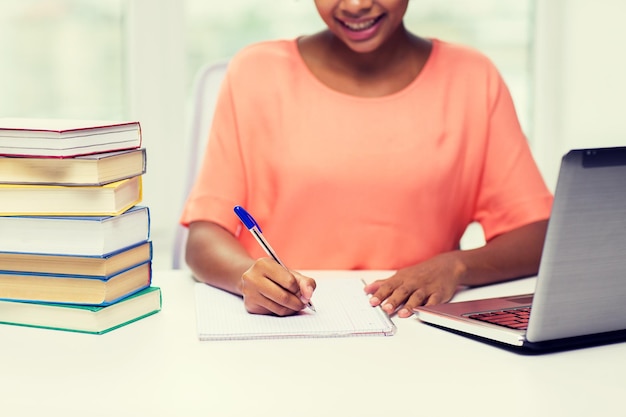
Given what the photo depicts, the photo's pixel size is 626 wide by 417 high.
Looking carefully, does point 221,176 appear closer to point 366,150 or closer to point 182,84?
point 366,150

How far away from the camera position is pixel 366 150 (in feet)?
5.17

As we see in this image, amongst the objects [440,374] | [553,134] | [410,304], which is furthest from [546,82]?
[440,374]

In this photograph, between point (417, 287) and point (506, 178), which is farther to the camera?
point (506, 178)

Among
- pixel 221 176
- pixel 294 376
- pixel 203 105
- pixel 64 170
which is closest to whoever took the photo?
pixel 294 376

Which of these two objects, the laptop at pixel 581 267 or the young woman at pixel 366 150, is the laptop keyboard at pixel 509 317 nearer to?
the laptop at pixel 581 267

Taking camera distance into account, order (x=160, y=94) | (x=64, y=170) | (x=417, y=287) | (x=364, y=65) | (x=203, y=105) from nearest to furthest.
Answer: (x=64, y=170) < (x=417, y=287) < (x=364, y=65) < (x=203, y=105) < (x=160, y=94)

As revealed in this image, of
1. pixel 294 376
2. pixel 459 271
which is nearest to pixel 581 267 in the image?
pixel 294 376

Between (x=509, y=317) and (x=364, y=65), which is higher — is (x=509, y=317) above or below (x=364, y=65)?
below

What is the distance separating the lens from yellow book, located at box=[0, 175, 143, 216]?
1009mm

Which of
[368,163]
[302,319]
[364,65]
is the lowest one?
[302,319]

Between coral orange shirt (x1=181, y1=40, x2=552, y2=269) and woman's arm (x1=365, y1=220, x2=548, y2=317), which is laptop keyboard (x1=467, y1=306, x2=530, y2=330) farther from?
coral orange shirt (x1=181, y1=40, x2=552, y2=269)

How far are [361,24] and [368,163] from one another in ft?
0.81

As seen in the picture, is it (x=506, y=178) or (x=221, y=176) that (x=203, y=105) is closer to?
(x=221, y=176)

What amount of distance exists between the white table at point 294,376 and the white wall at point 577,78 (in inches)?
66.9
